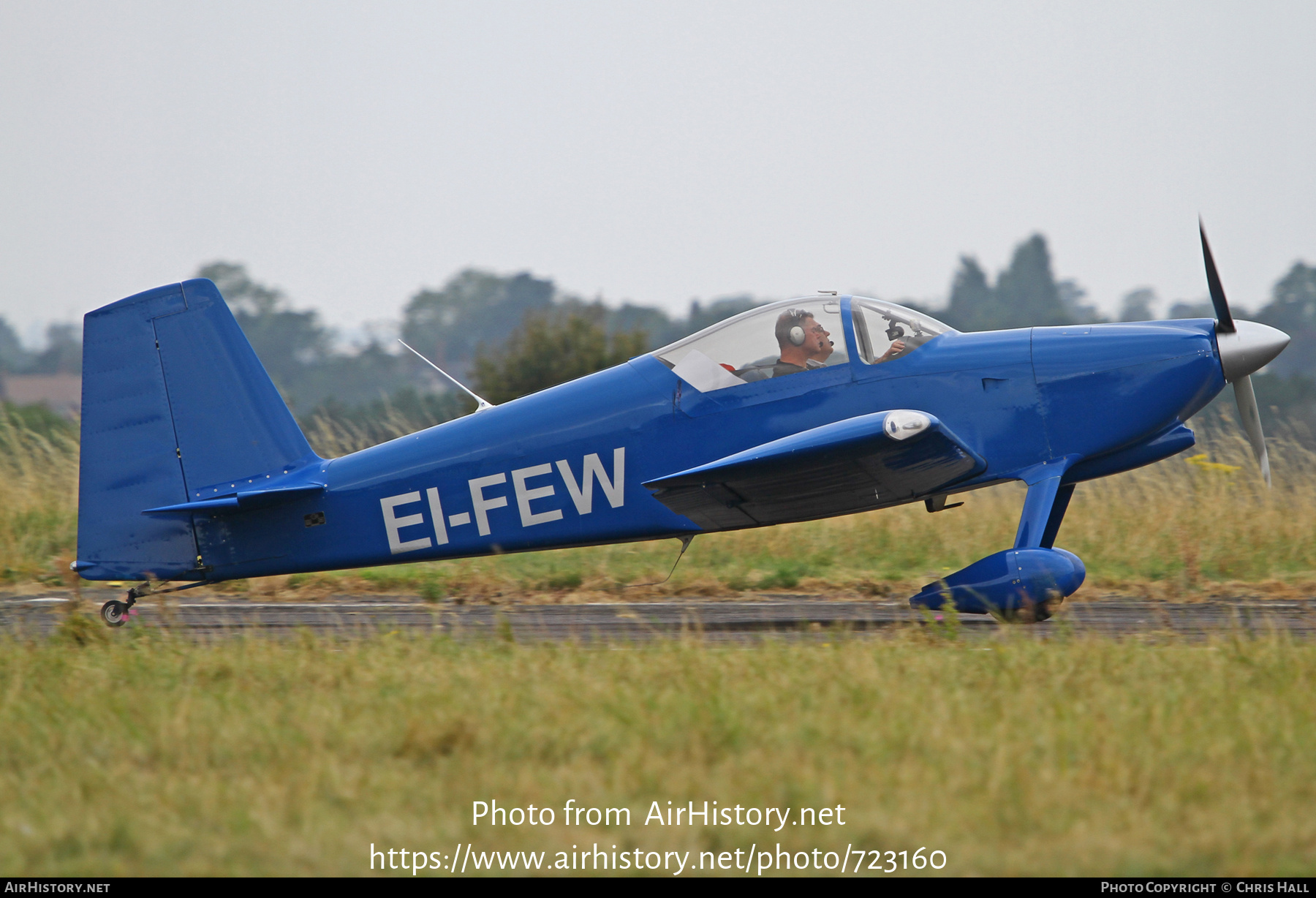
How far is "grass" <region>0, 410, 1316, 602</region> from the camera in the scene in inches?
346

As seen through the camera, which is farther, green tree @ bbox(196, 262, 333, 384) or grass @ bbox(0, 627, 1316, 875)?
green tree @ bbox(196, 262, 333, 384)

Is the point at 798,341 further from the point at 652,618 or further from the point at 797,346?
the point at 652,618

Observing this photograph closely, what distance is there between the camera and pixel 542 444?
687cm

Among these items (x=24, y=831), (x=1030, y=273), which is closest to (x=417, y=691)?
(x=24, y=831)

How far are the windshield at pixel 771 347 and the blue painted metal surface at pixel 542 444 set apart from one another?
6cm

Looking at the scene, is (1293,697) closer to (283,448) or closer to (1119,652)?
(1119,652)

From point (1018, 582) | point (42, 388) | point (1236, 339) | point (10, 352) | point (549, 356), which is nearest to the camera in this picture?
point (1018, 582)

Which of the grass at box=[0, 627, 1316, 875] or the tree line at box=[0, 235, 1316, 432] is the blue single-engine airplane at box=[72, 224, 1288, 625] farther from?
the tree line at box=[0, 235, 1316, 432]

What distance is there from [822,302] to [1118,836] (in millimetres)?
4176

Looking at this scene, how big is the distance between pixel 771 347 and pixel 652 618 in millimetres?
2079

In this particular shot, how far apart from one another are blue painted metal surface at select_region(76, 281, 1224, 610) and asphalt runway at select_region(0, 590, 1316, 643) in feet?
1.75

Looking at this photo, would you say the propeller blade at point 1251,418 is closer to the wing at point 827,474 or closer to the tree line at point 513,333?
the wing at point 827,474

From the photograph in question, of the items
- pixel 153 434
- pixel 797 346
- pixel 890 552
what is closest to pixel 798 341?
pixel 797 346

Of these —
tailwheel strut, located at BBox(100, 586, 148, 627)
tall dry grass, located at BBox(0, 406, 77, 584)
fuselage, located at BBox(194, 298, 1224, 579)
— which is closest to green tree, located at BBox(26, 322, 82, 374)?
tall dry grass, located at BBox(0, 406, 77, 584)
